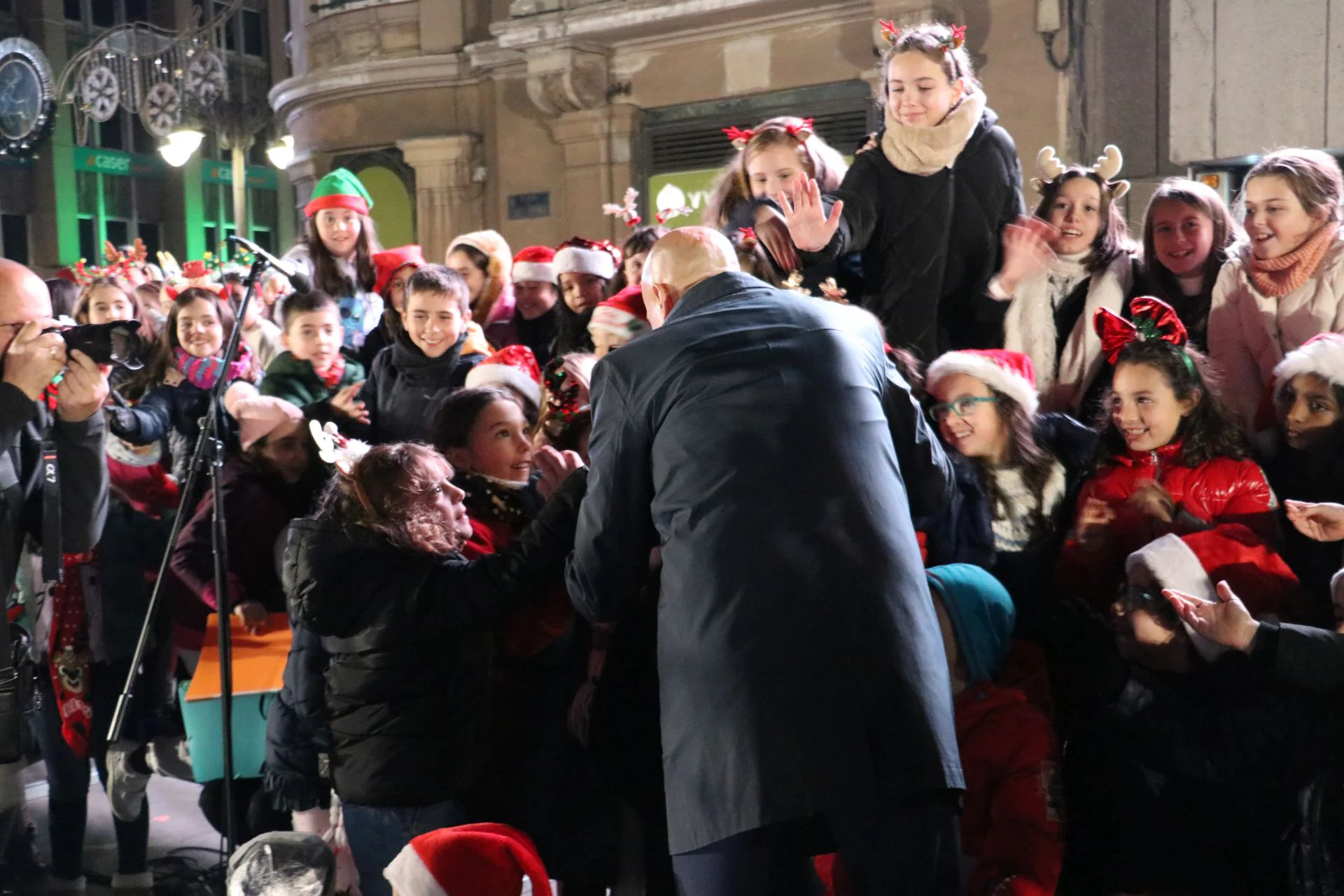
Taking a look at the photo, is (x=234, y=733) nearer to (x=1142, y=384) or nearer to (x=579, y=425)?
(x=579, y=425)

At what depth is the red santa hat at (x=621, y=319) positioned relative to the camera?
13.1ft

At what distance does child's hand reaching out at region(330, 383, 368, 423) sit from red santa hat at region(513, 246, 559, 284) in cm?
127

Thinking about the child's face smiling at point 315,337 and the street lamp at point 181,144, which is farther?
the street lamp at point 181,144

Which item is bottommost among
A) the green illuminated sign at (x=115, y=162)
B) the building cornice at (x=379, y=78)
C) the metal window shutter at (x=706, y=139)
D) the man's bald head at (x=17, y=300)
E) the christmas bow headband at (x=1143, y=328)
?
the christmas bow headband at (x=1143, y=328)

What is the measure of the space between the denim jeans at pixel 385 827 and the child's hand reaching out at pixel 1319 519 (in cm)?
202

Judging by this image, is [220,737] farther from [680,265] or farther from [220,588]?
[680,265]

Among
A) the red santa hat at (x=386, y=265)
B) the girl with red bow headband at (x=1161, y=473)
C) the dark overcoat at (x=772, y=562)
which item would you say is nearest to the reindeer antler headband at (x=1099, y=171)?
the girl with red bow headband at (x=1161, y=473)

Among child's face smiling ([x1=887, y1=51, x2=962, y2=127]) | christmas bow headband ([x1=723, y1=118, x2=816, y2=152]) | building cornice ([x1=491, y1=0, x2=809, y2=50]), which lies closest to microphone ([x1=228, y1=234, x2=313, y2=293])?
christmas bow headband ([x1=723, y1=118, x2=816, y2=152])

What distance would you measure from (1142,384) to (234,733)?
2733 millimetres

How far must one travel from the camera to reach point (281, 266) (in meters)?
4.34

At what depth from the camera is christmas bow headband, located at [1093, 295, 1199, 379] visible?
11.4 ft

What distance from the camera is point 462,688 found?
3.21m

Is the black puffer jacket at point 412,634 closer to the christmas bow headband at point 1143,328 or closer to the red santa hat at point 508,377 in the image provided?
the red santa hat at point 508,377

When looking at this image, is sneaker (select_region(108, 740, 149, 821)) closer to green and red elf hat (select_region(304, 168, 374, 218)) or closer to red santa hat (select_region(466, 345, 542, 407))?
red santa hat (select_region(466, 345, 542, 407))
